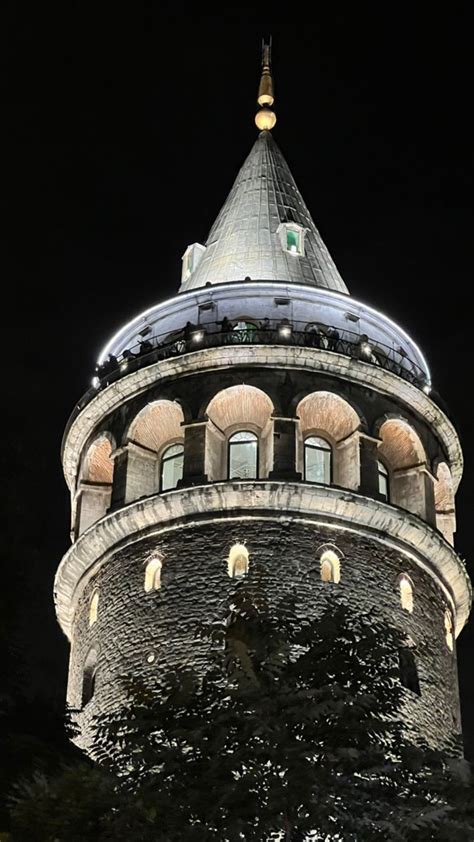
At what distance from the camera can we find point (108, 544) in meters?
36.2

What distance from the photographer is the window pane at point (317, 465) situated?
36.8 meters

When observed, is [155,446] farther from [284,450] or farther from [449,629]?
[449,629]

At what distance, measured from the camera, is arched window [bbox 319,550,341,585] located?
1347 inches

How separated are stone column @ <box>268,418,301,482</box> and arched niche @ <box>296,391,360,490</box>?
450 mm

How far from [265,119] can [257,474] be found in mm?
15963

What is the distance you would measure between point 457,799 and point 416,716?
1048 centimetres

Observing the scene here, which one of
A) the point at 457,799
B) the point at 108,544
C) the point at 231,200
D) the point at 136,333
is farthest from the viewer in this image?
the point at 231,200

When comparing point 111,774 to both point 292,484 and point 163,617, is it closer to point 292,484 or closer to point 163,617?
point 163,617

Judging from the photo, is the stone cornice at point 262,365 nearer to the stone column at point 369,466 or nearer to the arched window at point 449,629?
the stone column at point 369,466

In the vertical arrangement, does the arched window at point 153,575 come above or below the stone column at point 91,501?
below

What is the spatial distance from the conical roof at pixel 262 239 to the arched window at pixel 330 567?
822 cm

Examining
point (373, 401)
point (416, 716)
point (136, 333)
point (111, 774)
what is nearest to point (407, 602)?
point (416, 716)

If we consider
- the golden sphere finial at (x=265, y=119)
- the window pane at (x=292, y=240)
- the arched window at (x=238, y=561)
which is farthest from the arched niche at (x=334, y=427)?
the golden sphere finial at (x=265, y=119)

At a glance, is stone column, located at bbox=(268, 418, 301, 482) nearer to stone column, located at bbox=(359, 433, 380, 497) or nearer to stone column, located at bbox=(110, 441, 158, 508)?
stone column, located at bbox=(359, 433, 380, 497)
